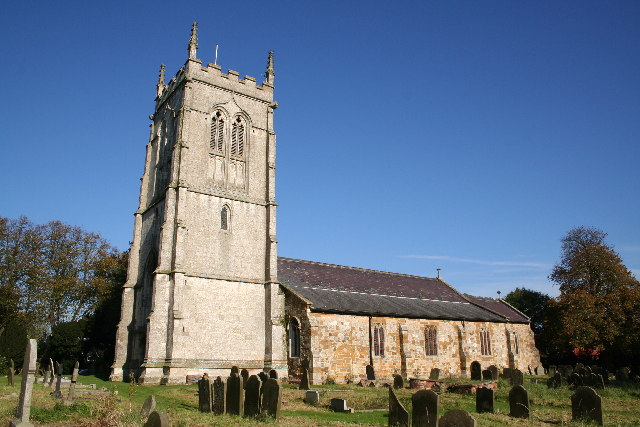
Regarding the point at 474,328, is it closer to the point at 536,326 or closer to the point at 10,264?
the point at 536,326

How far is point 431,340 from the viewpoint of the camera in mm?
31438

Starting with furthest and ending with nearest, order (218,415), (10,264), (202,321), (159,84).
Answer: (10,264) < (159,84) < (202,321) < (218,415)

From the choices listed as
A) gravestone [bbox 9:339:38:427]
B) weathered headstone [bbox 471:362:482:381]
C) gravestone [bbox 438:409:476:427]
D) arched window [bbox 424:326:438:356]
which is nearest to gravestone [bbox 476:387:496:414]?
gravestone [bbox 438:409:476:427]

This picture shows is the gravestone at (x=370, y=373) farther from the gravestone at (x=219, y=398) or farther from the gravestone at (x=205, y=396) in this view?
the gravestone at (x=219, y=398)

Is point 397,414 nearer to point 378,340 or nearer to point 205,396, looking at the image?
point 205,396

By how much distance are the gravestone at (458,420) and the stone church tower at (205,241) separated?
56.2 ft

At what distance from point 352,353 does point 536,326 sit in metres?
30.3

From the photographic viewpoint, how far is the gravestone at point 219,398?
13.1 meters

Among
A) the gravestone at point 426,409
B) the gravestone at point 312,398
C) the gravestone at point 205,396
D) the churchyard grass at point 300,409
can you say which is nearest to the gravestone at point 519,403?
the churchyard grass at point 300,409

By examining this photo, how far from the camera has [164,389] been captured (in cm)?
1998

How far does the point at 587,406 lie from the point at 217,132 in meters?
23.0

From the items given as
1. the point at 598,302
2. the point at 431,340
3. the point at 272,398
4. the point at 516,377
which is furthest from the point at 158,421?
the point at 598,302

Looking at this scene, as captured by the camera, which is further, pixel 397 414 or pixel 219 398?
pixel 219 398

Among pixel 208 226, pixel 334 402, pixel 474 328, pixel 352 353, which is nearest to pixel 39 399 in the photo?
pixel 334 402
